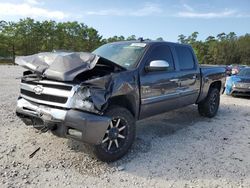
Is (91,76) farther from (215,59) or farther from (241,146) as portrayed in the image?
(215,59)

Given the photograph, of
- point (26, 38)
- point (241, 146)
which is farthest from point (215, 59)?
point (241, 146)

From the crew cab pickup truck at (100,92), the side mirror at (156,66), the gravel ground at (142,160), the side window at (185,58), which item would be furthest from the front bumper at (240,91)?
the side mirror at (156,66)

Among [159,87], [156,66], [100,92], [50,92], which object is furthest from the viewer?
[159,87]

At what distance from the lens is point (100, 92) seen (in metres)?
3.82

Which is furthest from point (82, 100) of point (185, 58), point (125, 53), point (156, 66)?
point (185, 58)

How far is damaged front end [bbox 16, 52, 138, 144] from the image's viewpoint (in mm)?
3723

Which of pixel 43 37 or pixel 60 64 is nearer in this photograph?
pixel 60 64

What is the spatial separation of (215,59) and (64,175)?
6706 cm

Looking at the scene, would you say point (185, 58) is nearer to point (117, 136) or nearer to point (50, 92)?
point (117, 136)

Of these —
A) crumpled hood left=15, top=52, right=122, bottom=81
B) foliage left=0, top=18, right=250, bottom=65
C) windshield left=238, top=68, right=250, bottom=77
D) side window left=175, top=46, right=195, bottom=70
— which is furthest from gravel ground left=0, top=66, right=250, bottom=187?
foliage left=0, top=18, right=250, bottom=65

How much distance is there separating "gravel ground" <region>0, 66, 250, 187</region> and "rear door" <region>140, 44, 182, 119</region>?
0.63m

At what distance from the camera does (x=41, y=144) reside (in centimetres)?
466

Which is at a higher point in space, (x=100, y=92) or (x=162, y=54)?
(x=162, y=54)

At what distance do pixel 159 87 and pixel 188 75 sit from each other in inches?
50.4
